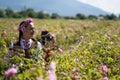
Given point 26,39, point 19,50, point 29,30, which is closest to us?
point 19,50

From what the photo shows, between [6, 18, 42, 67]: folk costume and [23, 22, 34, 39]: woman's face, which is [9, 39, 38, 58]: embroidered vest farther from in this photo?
[23, 22, 34, 39]: woman's face

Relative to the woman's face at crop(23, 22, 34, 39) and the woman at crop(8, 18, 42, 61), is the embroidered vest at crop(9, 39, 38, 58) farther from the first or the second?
the woman's face at crop(23, 22, 34, 39)

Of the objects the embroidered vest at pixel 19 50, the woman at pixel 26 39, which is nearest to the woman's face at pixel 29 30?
the woman at pixel 26 39

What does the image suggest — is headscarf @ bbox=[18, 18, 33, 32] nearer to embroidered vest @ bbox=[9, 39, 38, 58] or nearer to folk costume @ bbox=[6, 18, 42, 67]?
folk costume @ bbox=[6, 18, 42, 67]

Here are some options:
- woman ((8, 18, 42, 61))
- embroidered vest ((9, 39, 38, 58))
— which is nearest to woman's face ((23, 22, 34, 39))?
woman ((8, 18, 42, 61))

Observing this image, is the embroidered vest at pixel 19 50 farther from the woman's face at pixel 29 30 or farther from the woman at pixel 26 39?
the woman's face at pixel 29 30

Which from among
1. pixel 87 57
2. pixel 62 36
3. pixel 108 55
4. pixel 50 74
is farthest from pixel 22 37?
pixel 62 36

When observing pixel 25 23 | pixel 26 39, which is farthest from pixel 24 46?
pixel 25 23

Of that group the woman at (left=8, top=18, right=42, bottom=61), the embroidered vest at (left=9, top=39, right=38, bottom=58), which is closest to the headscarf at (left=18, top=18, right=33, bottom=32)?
the woman at (left=8, top=18, right=42, bottom=61)

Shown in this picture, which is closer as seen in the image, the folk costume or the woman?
the folk costume

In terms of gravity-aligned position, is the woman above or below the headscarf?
below

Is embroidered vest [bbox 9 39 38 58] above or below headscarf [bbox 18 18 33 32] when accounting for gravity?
below

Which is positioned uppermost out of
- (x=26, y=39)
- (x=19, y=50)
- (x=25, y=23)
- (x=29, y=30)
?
(x=25, y=23)

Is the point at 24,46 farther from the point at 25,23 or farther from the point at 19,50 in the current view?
the point at 25,23
